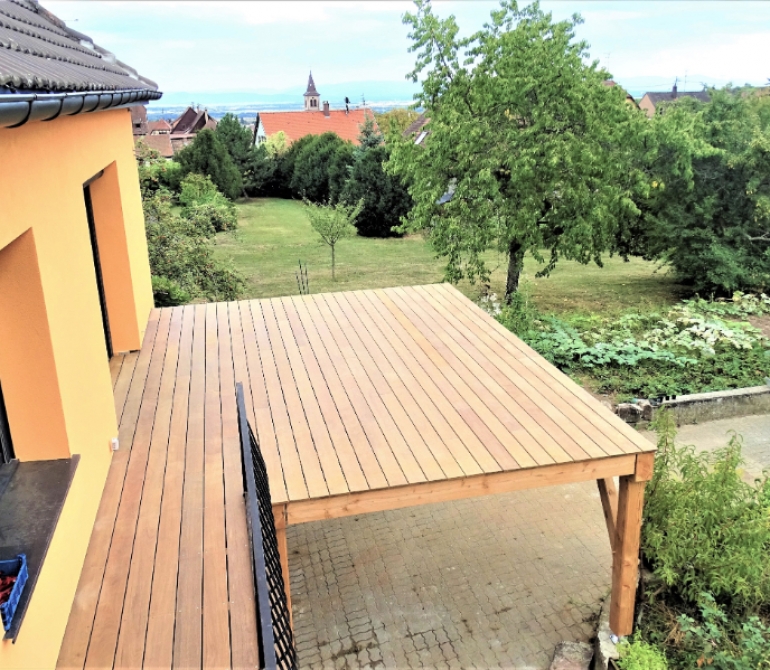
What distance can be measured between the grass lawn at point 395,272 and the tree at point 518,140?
1278mm

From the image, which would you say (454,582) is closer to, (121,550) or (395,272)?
(121,550)

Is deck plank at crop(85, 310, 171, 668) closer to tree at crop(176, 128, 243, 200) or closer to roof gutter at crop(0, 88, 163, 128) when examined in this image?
roof gutter at crop(0, 88, 163, 128)

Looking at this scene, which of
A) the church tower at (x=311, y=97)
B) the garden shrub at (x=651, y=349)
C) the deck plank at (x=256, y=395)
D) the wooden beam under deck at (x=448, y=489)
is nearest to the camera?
the wooden beam under deck at (x=448, y=489)

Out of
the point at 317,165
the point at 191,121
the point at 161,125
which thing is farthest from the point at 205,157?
the point at 191,121

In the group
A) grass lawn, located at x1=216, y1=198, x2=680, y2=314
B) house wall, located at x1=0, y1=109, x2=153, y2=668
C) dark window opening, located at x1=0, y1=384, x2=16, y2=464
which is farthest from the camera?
grass lawn, located at x1=216, y1=198, x2=680, y2=314

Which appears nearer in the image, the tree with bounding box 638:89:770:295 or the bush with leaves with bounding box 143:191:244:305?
the bush with leaves with bounding box 143:191:244:305

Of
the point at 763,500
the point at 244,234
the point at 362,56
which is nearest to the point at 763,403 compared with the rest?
the point at 763,500

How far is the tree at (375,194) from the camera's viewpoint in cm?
2477

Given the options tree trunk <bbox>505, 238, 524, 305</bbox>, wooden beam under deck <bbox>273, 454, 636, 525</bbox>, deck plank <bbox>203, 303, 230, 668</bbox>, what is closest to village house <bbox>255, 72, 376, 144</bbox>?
tree trunk <bbox>505, 238, 524, 305</bbox>

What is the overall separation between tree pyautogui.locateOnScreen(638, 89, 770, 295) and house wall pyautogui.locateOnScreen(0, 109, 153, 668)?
13.2 m

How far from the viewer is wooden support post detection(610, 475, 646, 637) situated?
4168 millimetres

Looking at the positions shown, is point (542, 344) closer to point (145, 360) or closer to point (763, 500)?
point (763, 500)

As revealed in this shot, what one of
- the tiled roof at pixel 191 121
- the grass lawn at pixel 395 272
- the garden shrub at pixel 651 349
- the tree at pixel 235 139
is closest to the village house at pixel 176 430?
the garden shrub at pixel 651 349

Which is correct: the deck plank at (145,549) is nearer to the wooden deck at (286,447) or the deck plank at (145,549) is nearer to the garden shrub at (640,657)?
the wooden deck at (286,447)
